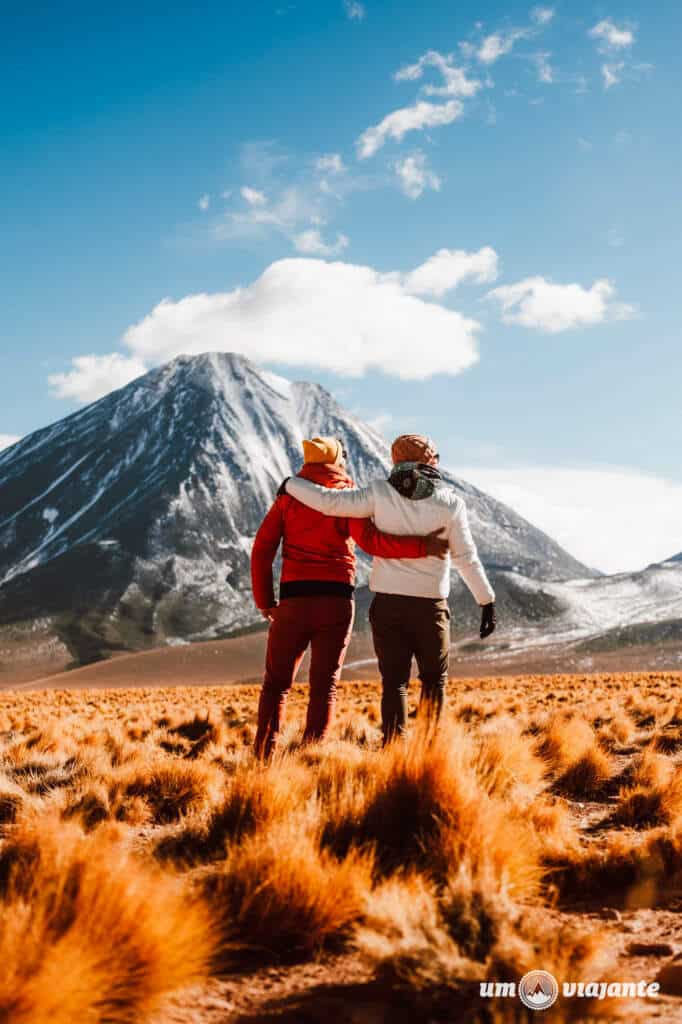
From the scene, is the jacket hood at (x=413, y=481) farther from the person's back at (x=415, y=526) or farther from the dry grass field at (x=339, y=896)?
the dry grass field at (x=339, y=896)

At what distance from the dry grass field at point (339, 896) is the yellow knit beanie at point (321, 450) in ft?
7.62

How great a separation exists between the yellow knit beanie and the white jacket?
1.94ft

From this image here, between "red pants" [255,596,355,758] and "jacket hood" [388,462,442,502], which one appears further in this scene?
"red pants" [255,596,355,758]

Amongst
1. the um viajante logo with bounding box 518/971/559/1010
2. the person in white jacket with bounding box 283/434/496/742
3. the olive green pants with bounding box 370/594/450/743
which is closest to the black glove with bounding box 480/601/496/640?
the person in white jacket with bounding box 283/434/496/742

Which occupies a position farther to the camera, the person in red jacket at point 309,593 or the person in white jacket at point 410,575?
the person in red jacket at point 309,593

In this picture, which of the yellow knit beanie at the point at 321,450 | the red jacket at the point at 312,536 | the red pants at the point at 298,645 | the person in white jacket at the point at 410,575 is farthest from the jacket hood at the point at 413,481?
the red pants at the point at 298,645

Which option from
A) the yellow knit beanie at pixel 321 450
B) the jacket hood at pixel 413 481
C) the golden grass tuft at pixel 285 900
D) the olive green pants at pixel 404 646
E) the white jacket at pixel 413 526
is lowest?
the golden grass tuft at pixel 285 900

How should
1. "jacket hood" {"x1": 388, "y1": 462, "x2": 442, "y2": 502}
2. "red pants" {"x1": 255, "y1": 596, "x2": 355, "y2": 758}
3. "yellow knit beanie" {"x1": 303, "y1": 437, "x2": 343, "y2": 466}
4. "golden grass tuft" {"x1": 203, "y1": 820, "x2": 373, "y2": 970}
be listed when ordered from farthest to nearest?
"yellow knit beanie" {"x1": 303, "y1": 437, "x2": 343, "y2": 466} < "red pants" {"x1": 255, "y1": 596, "x2": 355, "y2": 758} < "jacket hood" {"x1": 388, "y1": 462, "x2": 442, "y2": 502} < "golden grass tuft" {"x1": 203, "y1": 820, "x2": 373, "y2": 970}

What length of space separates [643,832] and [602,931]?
64.1 inches

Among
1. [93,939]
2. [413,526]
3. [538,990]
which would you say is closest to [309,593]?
[413,526]

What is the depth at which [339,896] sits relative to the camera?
9.76 feet

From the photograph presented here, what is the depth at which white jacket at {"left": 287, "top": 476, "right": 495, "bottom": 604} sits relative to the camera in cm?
559

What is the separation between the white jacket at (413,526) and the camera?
559 cm

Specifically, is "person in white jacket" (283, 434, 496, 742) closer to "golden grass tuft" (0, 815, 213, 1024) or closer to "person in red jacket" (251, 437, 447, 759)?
"person in red jacket" (251, 437, 447, 759)
